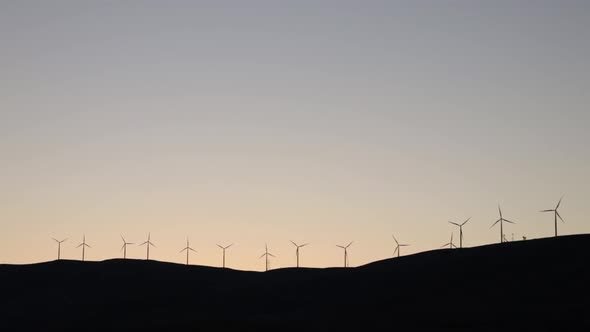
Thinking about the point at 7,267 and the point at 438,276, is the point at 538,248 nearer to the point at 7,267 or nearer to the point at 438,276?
the point at 438,276

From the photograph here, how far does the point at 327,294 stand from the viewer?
12156 centimetres

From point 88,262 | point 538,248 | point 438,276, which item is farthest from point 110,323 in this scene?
point 88,262

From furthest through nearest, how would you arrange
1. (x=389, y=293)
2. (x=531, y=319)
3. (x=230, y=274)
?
(x=230, y=274) → (x=389, y=293) → (x=531, y=319)

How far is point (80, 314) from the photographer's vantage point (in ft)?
440

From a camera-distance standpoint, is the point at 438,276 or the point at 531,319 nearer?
the point at 531,319

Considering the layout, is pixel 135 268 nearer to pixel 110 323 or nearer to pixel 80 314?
pixel 80 314

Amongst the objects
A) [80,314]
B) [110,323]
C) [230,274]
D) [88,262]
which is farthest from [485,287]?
[88,262]

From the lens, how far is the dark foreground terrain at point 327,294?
92.9 metres

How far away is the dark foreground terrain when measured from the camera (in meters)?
92.9

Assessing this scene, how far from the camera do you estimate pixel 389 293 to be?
370 ft

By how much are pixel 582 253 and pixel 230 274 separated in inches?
2637

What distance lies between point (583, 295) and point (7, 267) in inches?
4138

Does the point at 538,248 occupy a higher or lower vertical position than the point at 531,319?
higher

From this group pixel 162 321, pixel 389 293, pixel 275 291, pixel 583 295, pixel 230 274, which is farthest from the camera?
pixel 230 274
